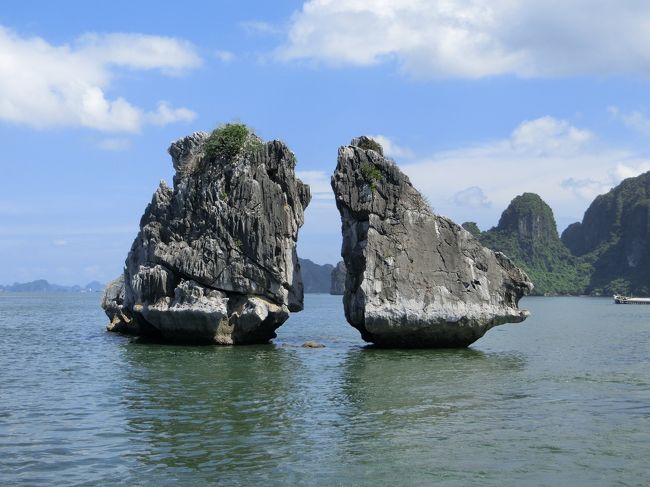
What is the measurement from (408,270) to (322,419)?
15.9 m

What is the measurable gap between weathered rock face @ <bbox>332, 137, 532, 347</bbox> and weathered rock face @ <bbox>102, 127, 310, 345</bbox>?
307cm

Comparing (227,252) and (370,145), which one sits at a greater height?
(370,145)

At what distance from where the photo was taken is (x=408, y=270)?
33938 millimetres

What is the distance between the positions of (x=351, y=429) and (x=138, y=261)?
25.2 metres

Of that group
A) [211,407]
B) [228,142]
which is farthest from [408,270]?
[211,407]

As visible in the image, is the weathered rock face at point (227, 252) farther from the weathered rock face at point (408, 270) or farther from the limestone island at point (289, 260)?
the weathered rock face at point (408, 270)

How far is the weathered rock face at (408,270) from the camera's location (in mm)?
33531

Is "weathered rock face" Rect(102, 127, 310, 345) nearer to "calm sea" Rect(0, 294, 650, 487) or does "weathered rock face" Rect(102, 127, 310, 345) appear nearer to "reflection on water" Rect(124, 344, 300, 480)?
"calm sea" Rect(0, 294, 650, 487)

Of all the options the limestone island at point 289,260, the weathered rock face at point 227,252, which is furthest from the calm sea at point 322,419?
the weathered rock face at point 227,252

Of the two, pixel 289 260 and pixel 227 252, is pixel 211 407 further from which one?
pixel 289 260

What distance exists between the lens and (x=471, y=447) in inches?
627

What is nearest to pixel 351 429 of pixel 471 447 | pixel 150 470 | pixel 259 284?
pixel 471 447

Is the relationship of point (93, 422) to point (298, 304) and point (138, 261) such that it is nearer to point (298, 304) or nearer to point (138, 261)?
point (298, 304)

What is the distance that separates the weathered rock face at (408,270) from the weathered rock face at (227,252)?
307 centimetres
